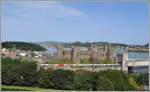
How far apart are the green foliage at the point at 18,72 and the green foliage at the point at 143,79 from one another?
945 mm

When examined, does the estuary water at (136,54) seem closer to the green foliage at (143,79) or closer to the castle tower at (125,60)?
the castle tower at (125,60)

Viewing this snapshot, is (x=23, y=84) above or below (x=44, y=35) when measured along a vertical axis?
below

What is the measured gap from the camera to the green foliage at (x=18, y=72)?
3125mm

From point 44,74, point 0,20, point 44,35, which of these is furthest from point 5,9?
point 44,74

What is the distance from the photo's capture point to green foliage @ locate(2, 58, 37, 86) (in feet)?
10.3

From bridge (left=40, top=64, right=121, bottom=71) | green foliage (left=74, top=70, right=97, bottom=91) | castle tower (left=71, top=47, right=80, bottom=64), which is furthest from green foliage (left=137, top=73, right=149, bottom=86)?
castle tower (left=71, top=47, right=80, bottom=64)

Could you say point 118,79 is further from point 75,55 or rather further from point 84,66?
point 75,55

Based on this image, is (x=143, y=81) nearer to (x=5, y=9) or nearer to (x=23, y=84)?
(x=23, y=84)

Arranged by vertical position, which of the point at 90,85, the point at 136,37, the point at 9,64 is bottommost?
the point at 90,85

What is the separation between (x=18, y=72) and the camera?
3.15 meters

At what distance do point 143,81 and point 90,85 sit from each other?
1.58ft

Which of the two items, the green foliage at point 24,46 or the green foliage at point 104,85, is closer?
the green foliage at point 24,46

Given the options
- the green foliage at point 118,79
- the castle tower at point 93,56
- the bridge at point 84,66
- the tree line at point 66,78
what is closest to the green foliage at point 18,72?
the tree line at point 66,78

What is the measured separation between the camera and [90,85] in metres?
3.22
